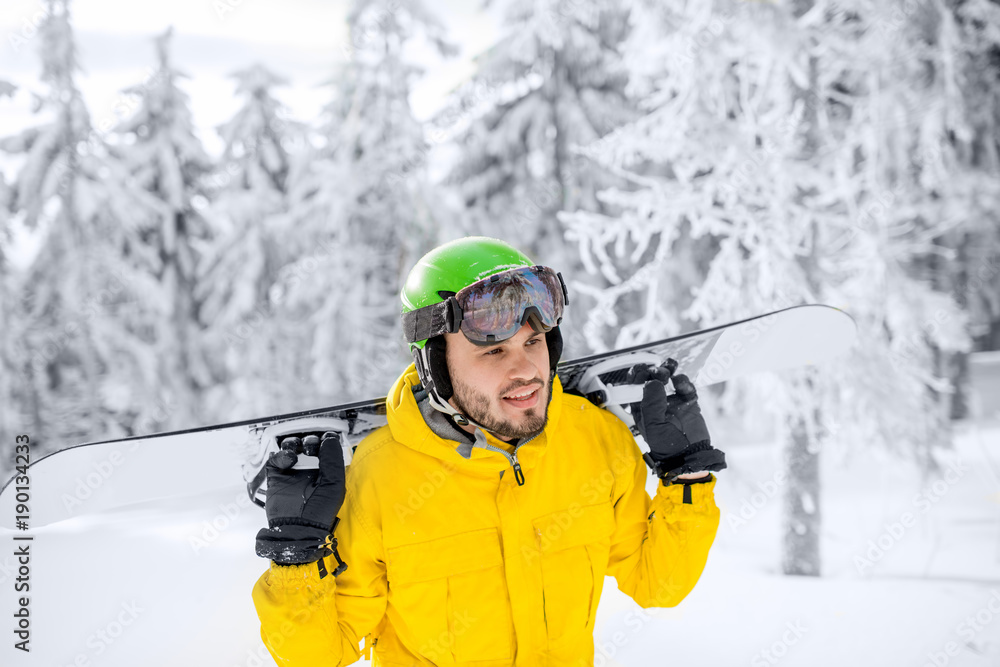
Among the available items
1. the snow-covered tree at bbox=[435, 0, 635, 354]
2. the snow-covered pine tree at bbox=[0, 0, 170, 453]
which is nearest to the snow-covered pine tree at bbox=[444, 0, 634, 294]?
the snow-covered tree at bbox=[435, 0, 635, 354]

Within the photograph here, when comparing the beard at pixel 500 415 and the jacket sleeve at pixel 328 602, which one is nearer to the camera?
the jacket sleeve at pixel 328 602

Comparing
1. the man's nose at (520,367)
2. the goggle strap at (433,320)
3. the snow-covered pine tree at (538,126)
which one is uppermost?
the snow-covered pine tree at (538,126)

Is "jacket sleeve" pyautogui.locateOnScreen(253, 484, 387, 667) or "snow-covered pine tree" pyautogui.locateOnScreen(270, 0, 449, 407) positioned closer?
"jacket sleeve" pyautogui.locateOnScreen(253, 484, 387, 667)

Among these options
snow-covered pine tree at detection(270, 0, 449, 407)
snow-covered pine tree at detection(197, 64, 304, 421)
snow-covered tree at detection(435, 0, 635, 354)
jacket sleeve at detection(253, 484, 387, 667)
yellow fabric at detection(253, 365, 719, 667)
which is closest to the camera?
jacket sleeve at detection(253, 484, 387, 667)

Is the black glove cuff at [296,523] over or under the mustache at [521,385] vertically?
under

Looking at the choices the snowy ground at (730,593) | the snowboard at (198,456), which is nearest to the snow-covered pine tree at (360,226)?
the snowy ground at (730,593)

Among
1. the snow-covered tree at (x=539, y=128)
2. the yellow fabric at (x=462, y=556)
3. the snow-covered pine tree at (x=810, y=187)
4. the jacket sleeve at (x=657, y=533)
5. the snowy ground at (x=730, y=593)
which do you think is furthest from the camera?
the snow-covered tree at (x=539, y=128)

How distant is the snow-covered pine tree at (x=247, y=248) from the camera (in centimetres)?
1213

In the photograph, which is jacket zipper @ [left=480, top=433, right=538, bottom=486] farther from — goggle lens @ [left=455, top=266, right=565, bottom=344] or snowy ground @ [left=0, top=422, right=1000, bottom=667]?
snowy ground @ [left=0, top=422, right=1000, bottom=667]

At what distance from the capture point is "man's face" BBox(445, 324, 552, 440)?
7.32 ft

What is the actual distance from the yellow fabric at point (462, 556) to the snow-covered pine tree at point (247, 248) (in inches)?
408

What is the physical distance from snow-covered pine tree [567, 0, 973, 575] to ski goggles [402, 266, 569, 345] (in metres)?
4.78

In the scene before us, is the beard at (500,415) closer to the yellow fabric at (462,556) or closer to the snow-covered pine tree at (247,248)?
the yellow fabric at (462,556)

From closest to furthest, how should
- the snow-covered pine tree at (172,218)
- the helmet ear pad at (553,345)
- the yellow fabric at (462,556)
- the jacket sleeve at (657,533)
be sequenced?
the yellow fabric at (462,556)
the jacket sleeve at (657,533)
the helmet ear pad at (553,345)
the snow-covered pine tree at (172,218)
